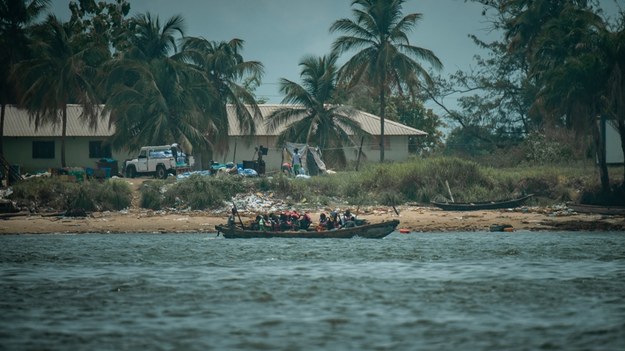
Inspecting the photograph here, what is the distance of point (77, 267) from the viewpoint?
28.8m

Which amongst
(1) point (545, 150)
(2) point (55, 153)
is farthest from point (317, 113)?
(2) point (55, 153)

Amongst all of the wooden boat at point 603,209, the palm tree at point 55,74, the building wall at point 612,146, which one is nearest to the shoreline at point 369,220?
the wooden boat at point 603,209

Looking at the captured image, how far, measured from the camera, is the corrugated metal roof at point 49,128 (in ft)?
190

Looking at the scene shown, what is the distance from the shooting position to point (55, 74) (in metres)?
52.0

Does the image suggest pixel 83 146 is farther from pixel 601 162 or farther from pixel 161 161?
pixel 601 162

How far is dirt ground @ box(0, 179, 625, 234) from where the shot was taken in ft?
124

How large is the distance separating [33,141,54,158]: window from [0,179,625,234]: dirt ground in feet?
63.9

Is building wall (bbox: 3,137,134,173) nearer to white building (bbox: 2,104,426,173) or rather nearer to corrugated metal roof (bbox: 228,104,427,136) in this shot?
white building (bbox: 2,104,426,173)

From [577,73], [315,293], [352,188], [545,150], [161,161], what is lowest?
[315,293]

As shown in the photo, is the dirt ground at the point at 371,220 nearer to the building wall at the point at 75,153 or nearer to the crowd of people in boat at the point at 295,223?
the crowd of people in boat at the point at 295,223

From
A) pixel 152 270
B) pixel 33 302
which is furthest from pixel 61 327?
pixel 152 270

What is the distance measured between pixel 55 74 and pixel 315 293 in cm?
3334

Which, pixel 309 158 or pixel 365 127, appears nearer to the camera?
pixel 309 158

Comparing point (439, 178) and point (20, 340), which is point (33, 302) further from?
point (439, 178)
